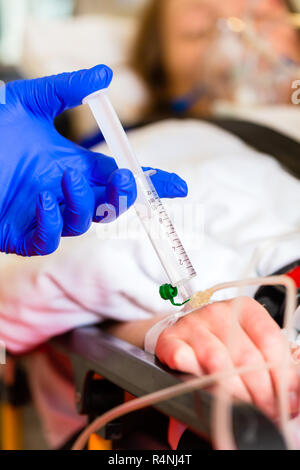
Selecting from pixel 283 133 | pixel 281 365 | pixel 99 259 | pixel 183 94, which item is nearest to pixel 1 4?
pixel 183 94

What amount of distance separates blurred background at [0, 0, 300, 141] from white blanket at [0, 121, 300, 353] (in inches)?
19.5

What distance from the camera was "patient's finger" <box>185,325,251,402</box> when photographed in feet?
1.31

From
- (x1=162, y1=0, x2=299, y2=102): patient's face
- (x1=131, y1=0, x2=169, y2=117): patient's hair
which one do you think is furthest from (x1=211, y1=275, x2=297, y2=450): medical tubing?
(x1=131, y1=0, x2=169, y2=117): patient's hair

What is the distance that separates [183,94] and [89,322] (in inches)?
42.7

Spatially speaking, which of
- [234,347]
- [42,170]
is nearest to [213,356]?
[234,347]

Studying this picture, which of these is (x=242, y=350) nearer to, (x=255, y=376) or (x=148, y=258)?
(x=255, y=376)

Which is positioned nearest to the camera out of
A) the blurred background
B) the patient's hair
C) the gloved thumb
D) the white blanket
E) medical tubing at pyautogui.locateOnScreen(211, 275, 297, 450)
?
medical tubing at pyautogui.locateOnScreen(211, 275, 297, 450)

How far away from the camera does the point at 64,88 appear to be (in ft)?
1.63

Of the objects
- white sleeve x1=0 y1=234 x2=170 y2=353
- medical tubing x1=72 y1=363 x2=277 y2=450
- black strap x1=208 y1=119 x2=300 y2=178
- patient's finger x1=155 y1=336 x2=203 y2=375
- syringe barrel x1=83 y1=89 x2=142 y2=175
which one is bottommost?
medical tubing x1=72 y1=363 x2=277 y2=450

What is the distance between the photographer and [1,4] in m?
2.29

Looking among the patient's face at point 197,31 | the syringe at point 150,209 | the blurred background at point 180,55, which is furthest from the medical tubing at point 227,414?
the patient's face at point 197,31

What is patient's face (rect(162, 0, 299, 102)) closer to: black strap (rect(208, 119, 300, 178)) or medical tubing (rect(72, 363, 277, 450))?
black strap (rect(208, 119, 300, 178))
